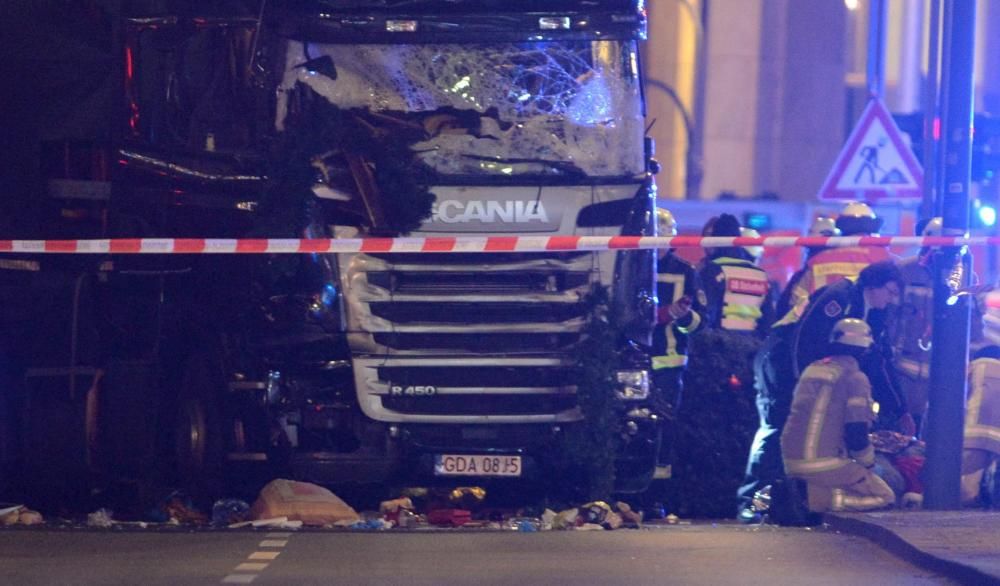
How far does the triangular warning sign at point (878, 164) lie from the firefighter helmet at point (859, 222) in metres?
1.36

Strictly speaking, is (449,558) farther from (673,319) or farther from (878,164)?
(878,164)

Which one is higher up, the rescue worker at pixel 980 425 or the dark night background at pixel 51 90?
the dark night background at pixel 51 90

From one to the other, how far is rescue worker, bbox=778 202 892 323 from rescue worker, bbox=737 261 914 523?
1138mm

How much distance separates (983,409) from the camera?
1041 cm

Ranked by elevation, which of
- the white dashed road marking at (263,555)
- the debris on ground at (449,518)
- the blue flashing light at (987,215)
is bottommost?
the debris on ground at (449,518)

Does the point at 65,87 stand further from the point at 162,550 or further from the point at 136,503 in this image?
the point at 162,550

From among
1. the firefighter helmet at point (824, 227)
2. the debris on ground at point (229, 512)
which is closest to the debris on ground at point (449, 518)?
the debris on ground at point (229, 512)

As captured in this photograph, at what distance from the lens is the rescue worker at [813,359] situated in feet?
33.9

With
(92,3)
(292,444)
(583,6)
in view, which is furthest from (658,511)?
(92,3)

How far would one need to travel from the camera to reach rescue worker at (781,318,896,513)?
9.92 meters

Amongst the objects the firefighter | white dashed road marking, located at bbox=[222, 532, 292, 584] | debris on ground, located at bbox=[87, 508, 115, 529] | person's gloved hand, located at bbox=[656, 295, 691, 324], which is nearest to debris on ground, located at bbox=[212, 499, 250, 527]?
debris on ground, located at bbox=[87, 508, 115, 529]

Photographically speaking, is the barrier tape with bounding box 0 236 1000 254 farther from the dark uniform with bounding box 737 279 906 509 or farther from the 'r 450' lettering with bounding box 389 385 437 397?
the dark uniform with bounding box 737 279 906 509

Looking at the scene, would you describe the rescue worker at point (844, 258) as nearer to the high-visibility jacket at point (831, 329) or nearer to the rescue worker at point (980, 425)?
the high-visibility jacket at point (831, 329)

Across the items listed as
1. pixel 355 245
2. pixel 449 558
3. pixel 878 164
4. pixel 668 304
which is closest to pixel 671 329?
pixel 668 304
